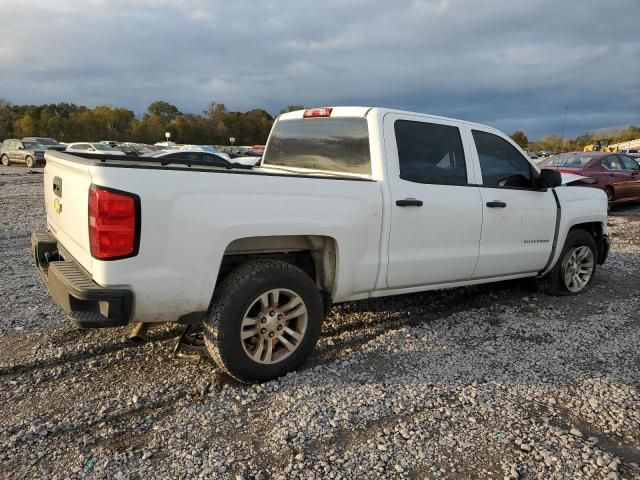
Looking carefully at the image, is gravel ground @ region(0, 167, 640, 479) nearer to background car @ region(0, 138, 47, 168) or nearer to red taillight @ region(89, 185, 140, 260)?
red taillight @ region(89, 185, 140, 260)

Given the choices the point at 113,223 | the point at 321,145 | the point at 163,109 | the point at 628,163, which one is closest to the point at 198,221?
the point at 113,223

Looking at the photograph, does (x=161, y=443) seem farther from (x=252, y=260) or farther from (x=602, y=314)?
(x=602, y=314)

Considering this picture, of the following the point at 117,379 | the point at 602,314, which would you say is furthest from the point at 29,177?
the point at 602,314

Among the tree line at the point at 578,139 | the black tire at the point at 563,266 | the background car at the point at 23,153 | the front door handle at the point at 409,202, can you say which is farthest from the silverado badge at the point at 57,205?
the tree line at the point at 578,139

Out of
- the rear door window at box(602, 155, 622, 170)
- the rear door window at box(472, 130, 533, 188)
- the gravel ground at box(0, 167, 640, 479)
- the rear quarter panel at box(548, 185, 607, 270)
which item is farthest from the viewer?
the rear door window at box(602, 155, 622, 170)

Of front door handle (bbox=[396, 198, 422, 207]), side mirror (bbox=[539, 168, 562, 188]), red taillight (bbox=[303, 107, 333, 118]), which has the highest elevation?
red taillight (bbox=[303, 107, 333, 118])

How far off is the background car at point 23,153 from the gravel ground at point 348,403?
2590cm

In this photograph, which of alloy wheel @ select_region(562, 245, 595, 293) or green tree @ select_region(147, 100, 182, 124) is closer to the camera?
alloy wheel @ select_region(562, 245, 595, 293)

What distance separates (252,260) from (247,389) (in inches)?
34.3

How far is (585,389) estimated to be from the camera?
3.46 metres

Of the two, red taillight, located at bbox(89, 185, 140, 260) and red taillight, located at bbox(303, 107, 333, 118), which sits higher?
red taillight, located at bbox(303, 107, 333, 118)

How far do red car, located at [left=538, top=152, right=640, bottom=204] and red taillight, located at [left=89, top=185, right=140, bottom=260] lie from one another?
11821 millimetres

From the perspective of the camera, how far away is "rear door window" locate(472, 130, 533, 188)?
4566 millimetres

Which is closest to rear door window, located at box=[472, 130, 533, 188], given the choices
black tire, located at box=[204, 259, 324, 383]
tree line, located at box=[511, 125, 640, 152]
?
black tire, located at box=[204, 259, 324, 383]
